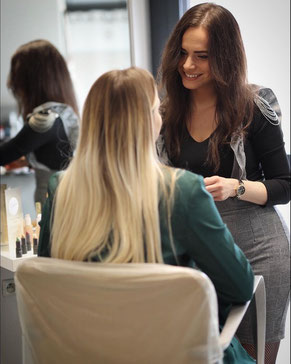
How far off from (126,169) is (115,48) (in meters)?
1.50

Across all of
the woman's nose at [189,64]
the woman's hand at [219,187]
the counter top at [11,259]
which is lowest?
the counter top at [11,259]

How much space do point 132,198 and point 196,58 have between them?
679 millimetres

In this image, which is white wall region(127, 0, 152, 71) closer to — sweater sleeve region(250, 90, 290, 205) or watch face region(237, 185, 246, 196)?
sweater sleeve region(250, 90, 290, 205)

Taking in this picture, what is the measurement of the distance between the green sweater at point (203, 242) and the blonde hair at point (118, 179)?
0.04 meters

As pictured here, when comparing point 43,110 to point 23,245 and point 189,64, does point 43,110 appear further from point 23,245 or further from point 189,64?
point 189,64

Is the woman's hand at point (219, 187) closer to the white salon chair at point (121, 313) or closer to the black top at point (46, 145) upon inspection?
the white salon chair at point (121, 313)

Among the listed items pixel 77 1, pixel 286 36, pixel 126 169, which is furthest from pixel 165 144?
pixel 77 1

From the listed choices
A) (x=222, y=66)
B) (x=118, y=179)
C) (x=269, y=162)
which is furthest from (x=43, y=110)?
(x=118, y=179)

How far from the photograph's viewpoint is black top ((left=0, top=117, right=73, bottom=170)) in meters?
2.44

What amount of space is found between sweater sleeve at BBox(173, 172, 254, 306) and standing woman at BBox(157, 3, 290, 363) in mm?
404

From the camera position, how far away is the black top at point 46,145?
2436 millimetres

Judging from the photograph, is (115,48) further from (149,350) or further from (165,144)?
(149,350)

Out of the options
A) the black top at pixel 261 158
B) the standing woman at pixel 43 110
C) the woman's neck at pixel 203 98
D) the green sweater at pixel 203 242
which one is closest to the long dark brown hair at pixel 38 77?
the standing woman at pixel 43 110

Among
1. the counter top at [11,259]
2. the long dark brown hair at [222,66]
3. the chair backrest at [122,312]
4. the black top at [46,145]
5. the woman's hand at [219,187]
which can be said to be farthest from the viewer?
the black top at [46,145]
